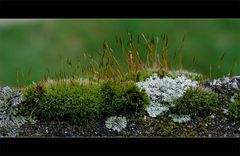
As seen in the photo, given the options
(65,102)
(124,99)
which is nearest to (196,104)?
(124,99)

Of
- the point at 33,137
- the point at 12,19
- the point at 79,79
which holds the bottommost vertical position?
the point at 33,137

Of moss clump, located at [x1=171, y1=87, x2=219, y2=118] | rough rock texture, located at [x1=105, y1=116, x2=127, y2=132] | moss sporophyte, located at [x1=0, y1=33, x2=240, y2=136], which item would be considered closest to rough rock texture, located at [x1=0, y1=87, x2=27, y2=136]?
moss sporophyte, located at [x1=0, y1=33, x2=240, y2=136]

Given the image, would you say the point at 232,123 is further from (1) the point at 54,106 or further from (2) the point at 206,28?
(2) the point at 206,28

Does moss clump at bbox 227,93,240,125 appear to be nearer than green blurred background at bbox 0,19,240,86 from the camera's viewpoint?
Yes

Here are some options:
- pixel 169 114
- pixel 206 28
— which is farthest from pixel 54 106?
pixel 206 28

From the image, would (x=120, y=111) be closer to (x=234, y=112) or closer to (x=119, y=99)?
(x=119, y=99)

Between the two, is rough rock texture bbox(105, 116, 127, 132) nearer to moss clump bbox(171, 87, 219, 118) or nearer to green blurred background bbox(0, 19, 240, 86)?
moss clump bbox(171, 87, 219, 118)
